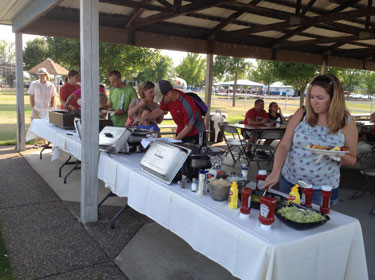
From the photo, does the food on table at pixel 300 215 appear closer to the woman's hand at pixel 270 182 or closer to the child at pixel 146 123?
the woman's hand at pixel 270 182

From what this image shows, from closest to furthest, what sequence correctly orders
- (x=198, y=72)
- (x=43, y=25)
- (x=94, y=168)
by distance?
(x=94, y=168) → (x=43, y=25) → (x=198, y=72)

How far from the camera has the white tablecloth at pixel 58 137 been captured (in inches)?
158

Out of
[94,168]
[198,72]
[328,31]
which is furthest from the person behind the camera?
[198,72]

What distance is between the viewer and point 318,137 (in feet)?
6.79

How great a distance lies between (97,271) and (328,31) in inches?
342

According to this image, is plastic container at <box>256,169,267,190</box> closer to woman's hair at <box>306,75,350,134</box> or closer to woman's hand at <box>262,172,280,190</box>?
woman's hand at <box>262,172,280,190</box>

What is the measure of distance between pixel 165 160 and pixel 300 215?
3.36 ft

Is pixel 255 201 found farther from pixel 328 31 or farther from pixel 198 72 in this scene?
pixel 198 72

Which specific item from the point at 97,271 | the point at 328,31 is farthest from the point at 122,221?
the point at 328,31

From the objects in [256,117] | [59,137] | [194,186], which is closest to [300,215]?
[194,186]

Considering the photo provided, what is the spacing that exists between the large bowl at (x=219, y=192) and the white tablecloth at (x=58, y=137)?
2298 millimetres

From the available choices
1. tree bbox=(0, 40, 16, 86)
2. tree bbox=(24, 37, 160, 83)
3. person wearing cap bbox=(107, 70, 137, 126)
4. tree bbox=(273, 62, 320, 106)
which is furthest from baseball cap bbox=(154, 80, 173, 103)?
tree bbox=(0, 40, 16, 86)

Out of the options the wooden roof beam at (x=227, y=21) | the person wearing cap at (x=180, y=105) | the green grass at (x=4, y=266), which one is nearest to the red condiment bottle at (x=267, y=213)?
the person wearing cap at (x=180, y=105)

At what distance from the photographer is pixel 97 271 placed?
2680mm
